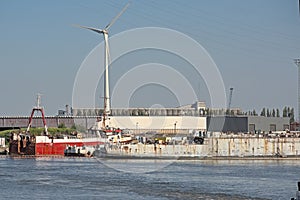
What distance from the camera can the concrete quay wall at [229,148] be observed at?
9794cm

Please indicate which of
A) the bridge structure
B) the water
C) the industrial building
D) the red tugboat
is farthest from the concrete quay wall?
the bridge structure

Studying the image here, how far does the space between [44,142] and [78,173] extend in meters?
41.3

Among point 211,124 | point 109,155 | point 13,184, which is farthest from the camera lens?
point 211,124

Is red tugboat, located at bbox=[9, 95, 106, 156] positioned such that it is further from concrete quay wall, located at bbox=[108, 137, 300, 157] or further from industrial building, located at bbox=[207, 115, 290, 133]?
industrial building, located at bbox=[207, 115, 290, 133]

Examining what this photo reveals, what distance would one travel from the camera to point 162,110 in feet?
467

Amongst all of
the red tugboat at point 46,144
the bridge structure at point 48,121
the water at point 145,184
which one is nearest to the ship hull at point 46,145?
the red tugboat at point 46,144

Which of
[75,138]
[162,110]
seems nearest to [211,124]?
[162,110]

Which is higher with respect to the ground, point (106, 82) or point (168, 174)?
point (106, 82)

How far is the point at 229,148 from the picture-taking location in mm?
99875

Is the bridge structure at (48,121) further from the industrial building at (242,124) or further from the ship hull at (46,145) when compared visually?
the ship hull at (46,145)

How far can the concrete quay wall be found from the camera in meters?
97.9

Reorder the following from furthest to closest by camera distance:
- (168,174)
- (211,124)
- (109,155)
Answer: (211,124)
(109,155)
(168,174)

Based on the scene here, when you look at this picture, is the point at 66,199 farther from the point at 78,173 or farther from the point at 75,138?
the point at 75,138

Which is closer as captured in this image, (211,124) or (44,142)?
(44,142)
